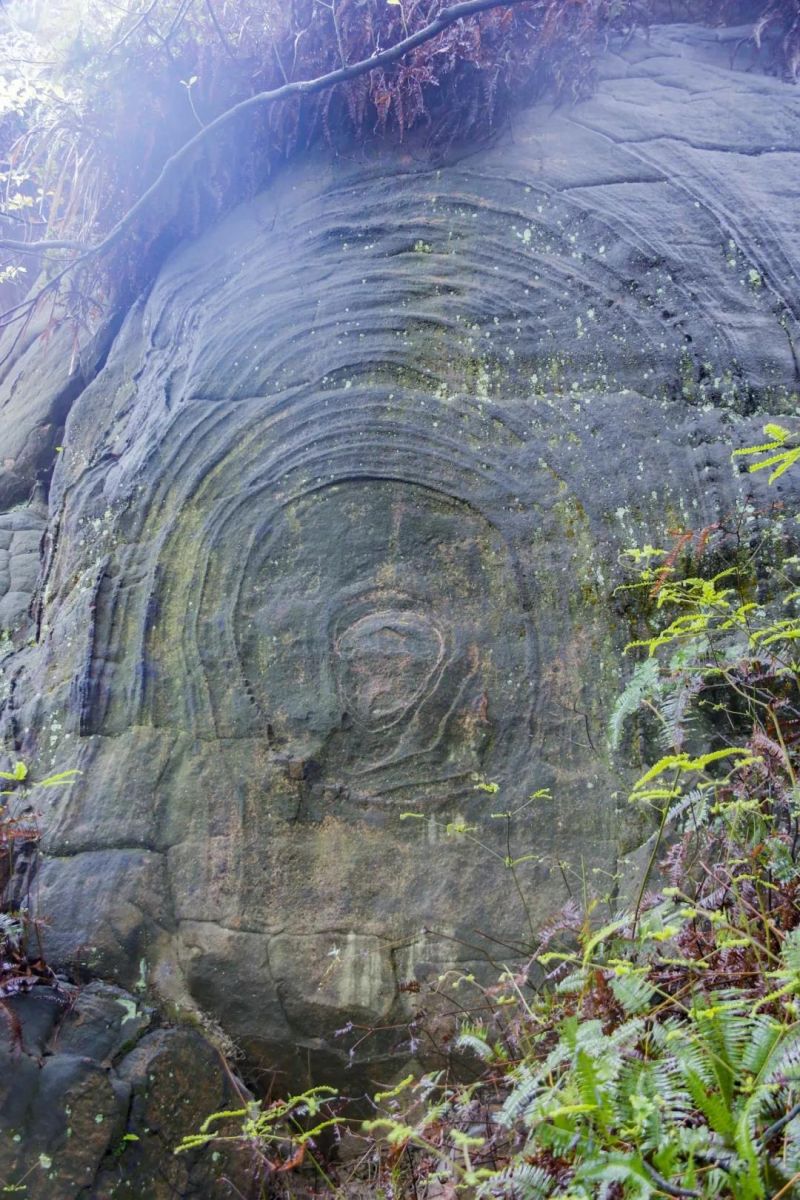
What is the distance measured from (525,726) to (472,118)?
11.1 ft

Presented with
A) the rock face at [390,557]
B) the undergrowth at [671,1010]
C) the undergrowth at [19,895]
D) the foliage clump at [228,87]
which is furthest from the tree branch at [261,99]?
the undergrowth at [19,895]

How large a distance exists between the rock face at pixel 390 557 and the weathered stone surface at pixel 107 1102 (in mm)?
200

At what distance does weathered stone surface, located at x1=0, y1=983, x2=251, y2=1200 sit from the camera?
3775mm

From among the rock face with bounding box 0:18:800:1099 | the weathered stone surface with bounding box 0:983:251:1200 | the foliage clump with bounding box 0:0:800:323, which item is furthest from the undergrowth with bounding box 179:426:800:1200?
the foliage clump with bounding box 0:0:800:323

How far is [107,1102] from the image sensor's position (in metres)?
3.94

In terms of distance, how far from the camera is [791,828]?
3.35 metres

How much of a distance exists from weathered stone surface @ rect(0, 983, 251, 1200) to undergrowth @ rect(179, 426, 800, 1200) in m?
0.13

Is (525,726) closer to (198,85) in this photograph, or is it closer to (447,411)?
(447,411)

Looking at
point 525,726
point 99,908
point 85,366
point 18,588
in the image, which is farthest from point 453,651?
point 85,366

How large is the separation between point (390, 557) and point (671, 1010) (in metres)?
2.45

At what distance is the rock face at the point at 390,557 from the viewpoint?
14.2 feet

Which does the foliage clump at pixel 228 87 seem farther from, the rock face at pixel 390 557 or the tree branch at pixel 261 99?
the rock face at pixel 390 557

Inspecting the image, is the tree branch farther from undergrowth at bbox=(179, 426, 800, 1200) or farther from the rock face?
undergrowth at bbox=(179, 426, 800, 1200)

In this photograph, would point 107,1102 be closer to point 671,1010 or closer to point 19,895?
point 19,895
